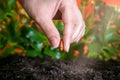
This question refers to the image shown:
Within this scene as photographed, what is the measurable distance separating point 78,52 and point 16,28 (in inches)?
18.7

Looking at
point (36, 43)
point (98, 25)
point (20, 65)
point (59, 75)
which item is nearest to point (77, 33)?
point (59, 75)

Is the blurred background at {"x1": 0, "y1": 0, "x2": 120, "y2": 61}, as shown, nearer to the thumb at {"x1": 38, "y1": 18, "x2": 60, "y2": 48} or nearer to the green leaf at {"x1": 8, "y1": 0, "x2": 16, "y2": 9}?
the green leaf at {"x1": 8, "y1": 0, "x2": 16, "y2": 9}

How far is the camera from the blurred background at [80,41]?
7.27 feet

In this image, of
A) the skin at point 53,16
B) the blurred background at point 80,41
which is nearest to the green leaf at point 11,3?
the blurred background at point 80,41

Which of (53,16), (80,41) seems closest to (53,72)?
(53,16)

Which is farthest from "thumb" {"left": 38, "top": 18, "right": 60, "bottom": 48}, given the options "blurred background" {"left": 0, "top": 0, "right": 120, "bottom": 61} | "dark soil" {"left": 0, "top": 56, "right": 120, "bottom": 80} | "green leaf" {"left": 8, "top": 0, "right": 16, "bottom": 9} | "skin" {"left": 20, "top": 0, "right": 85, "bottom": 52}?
"green leaf" {"left": 8, "top": 0, "right": 16, "bottom": 9}

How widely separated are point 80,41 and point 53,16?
1398 millimetres

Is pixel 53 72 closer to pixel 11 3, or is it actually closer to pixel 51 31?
pixel 51 31

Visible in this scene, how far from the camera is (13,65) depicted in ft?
5.36

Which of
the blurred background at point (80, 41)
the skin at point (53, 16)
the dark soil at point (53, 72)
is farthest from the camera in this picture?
the blurred background at point (80, 41)

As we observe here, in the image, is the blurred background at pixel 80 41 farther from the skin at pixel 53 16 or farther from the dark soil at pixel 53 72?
the skin at pixel 53 16

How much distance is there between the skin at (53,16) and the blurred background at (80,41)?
124 centimetres

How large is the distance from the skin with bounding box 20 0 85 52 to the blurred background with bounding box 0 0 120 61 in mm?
1243

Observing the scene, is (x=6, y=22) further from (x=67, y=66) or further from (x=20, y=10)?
(x=67, y=66)
